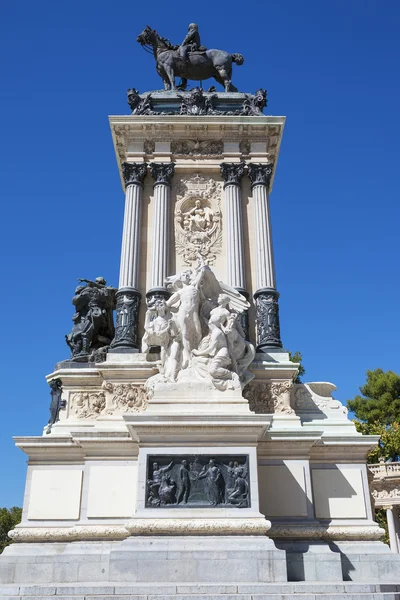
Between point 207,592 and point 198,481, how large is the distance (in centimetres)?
274

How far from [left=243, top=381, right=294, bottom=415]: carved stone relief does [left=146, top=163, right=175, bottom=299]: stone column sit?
3.60 meters

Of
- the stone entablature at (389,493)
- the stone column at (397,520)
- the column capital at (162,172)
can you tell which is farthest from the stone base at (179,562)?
the stone column at (397,520)

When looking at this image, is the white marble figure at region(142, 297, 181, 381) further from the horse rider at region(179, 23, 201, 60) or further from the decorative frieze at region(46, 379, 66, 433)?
the horse rider at region(179, 23, 201, 60)

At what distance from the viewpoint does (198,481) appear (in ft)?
41.9

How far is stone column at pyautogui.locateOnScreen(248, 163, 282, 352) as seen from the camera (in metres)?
→ 16.4

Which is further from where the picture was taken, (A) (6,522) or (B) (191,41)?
(A) (6,522)

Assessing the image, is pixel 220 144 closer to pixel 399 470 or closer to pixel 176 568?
pixel 176 568

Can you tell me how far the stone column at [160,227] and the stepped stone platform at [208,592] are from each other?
8101 mm

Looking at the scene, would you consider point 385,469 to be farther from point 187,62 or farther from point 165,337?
point 187,62


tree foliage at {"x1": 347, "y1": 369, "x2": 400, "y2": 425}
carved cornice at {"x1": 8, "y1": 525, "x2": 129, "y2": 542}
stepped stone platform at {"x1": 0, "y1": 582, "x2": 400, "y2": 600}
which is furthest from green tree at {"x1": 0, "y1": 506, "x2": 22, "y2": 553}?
stepped stone platform at {"x1": 0, "y1": 582, "x2": 400, "y2": 600}

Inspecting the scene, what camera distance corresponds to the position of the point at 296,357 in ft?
126

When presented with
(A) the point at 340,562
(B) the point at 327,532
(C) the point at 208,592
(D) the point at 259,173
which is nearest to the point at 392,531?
(B) the point at 327,532

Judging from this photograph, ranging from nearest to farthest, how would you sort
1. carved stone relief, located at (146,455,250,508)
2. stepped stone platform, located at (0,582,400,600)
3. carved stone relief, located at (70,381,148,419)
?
stepped stone platform, located at (0,582,400,600) → carved stone relief, located at (146,455,250,508) → carved stone relief, located at (70,381,148,419)

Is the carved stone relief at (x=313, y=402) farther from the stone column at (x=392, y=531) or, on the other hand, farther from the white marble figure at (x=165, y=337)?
the stone column at (x=392, y=531)
